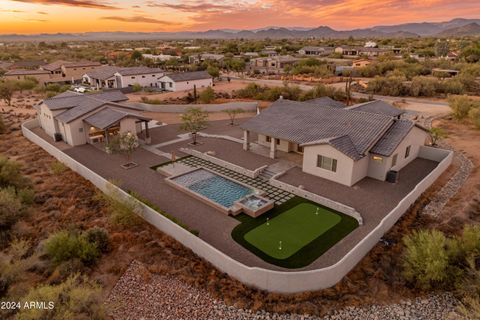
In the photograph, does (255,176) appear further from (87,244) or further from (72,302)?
(72,302)

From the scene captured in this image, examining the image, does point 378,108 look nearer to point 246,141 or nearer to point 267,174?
point 246,141

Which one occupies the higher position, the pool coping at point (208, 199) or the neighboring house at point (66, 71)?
the neighboring house at point (66, 71)

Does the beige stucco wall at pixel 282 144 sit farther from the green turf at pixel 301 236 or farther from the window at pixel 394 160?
the window at pixel 394 160

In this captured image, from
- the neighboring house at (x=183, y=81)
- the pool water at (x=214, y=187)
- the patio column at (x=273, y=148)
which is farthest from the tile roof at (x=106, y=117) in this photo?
the neighboring house at (x=183, y=81)

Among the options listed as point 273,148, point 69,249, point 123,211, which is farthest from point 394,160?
point 69,249

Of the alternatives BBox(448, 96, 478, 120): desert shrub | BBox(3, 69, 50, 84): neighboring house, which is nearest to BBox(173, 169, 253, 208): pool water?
BBox(448, 96, 478, 120): desert shrub

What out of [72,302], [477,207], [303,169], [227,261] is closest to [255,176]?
[303,169]
